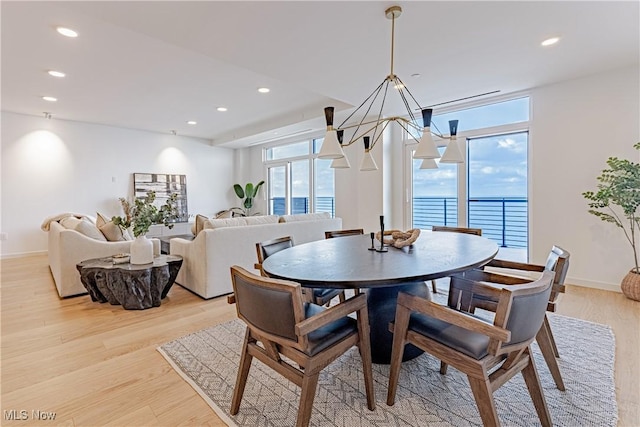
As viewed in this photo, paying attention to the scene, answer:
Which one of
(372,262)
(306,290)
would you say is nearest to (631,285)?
(372,262)

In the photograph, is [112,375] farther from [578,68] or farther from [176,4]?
[578,68]

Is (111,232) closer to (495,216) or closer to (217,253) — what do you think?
(217,253)

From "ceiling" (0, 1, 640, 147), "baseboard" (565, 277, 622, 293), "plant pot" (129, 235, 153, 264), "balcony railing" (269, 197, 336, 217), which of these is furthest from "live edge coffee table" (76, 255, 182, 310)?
"baseboard" (565, 277, 622, 293)

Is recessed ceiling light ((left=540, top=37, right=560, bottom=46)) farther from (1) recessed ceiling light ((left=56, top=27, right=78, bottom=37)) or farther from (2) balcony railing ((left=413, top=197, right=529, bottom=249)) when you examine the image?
(1) recessed ceiling light ((left=56, top=27, right=78, bottom=37))

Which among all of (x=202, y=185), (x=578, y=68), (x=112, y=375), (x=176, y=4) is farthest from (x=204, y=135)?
(x=578, y=68)

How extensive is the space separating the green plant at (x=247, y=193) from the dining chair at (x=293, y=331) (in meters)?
6.88

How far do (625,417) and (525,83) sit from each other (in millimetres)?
3590

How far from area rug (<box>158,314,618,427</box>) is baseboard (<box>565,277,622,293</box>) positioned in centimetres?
165

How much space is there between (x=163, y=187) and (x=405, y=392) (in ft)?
23.3

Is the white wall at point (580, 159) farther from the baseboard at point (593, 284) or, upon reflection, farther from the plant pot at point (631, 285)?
the plant pot at point (631, 285)

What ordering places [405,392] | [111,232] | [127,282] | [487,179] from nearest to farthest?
[405,392] < [127,282] < [111,232] < [487,179]

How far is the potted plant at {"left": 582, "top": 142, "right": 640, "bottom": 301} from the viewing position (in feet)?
9.96

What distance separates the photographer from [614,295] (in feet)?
10.9

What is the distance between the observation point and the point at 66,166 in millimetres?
6051
